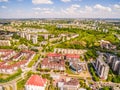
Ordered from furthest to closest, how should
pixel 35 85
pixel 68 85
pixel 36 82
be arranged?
pixel 68 85, pixel 36 82, pixel 35 85

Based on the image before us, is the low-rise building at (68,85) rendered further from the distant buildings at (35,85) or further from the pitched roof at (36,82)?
the pitched roof at (36,82)

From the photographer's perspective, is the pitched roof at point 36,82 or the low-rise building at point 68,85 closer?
the pitched roof at point 36,82

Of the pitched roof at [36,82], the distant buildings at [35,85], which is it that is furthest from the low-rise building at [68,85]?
the pitched roof at [36,82]

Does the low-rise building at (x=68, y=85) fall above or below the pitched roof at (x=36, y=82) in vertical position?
below

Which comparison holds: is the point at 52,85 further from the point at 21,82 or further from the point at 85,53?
the point at 85,53

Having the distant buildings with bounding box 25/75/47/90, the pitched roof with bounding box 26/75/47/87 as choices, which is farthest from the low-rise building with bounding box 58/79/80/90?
the pitched roof with bounding box 26/75/47/87

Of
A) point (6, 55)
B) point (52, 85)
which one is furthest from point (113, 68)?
point (6, 55)

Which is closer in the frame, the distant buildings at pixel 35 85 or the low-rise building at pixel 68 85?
the distant buildings at pixel 35 85

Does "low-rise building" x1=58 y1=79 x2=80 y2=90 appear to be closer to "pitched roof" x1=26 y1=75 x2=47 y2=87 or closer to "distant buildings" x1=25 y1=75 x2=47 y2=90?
"distant buildings" x1=25 y1=75 x2=47 y2=90

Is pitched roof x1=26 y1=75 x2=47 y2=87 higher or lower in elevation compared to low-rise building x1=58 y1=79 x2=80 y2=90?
higher

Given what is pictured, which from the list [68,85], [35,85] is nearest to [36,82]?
[35,85]

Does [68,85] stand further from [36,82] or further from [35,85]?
[35,85]
